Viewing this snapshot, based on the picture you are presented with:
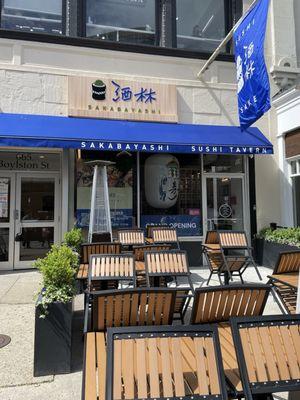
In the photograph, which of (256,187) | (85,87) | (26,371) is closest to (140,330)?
(26,371)

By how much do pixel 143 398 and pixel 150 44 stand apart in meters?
9.74

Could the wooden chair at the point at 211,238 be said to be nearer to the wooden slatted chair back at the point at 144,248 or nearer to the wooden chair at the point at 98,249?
the wooden slatted chair back at the point at 144,248

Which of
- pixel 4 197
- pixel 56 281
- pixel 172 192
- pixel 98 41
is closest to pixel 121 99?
pixel 98 41

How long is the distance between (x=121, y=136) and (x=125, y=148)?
1.19 feet

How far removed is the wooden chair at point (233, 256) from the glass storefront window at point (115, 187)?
2.89 m

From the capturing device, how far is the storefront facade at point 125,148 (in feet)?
28.2

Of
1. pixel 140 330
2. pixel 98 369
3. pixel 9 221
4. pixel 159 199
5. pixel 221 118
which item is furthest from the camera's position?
pixel 221 118

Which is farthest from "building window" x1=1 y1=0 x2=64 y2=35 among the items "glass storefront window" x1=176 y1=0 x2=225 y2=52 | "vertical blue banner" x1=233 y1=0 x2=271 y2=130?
"vertical blue banner" x1=233 y1=0 x2=271 y2=130

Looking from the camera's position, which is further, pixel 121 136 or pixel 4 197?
pixel 4 197

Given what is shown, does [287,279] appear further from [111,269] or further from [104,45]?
[104,45]

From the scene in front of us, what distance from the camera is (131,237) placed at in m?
7.54

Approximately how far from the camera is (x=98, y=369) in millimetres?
2375

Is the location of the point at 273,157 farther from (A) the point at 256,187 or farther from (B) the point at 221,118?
(B) the point at 221,118

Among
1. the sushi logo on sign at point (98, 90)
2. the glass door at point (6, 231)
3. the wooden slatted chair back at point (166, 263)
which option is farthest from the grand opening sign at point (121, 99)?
the wooden slatted chair back at point (166, 263)
